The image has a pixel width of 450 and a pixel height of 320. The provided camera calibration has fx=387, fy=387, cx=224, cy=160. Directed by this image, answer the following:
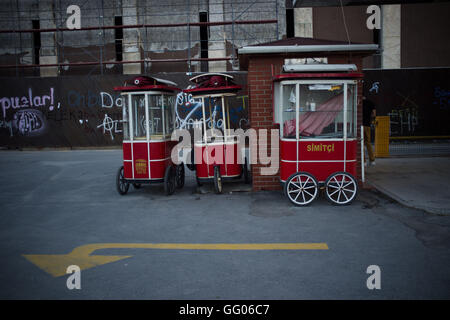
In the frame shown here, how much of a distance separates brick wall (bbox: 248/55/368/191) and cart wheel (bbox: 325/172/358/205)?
132 cm

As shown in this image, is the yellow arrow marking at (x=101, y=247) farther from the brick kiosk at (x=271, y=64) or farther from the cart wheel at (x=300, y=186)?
the brick kiosk at (x=271, y=64)

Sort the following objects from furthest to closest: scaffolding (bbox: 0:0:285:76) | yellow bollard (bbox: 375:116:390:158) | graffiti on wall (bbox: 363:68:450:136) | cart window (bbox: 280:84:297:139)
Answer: scaffolding (bbox: 0:0:285:76) < graffiti on wall (bbox: 363:68:450:136) < yellow bollard (bbox: 375:116:390:158) < cart window (bbox: 280:84:297:139)

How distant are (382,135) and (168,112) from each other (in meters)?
7.51

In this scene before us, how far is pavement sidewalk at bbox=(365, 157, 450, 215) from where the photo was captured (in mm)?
6801

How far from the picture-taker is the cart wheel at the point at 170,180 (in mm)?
8156

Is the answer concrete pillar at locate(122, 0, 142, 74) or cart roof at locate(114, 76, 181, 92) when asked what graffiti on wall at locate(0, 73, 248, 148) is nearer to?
concrete pillar at locate(122, 0, 142, 74)

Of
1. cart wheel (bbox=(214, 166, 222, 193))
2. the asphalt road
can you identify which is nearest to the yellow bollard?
the asphalt road

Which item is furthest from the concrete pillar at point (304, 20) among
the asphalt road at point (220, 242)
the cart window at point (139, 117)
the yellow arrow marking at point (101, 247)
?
the yellow arrow marking at point (101, 247)

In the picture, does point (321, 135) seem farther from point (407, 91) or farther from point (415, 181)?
point (407, 91)

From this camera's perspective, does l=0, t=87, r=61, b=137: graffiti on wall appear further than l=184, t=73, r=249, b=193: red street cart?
Yes

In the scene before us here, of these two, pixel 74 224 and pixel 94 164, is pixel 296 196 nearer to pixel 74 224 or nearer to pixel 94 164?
pixel 74 224

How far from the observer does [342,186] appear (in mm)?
7078

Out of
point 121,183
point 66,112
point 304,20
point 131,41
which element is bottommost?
point 121,183

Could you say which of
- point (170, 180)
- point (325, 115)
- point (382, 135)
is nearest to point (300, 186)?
point (325, 115)
